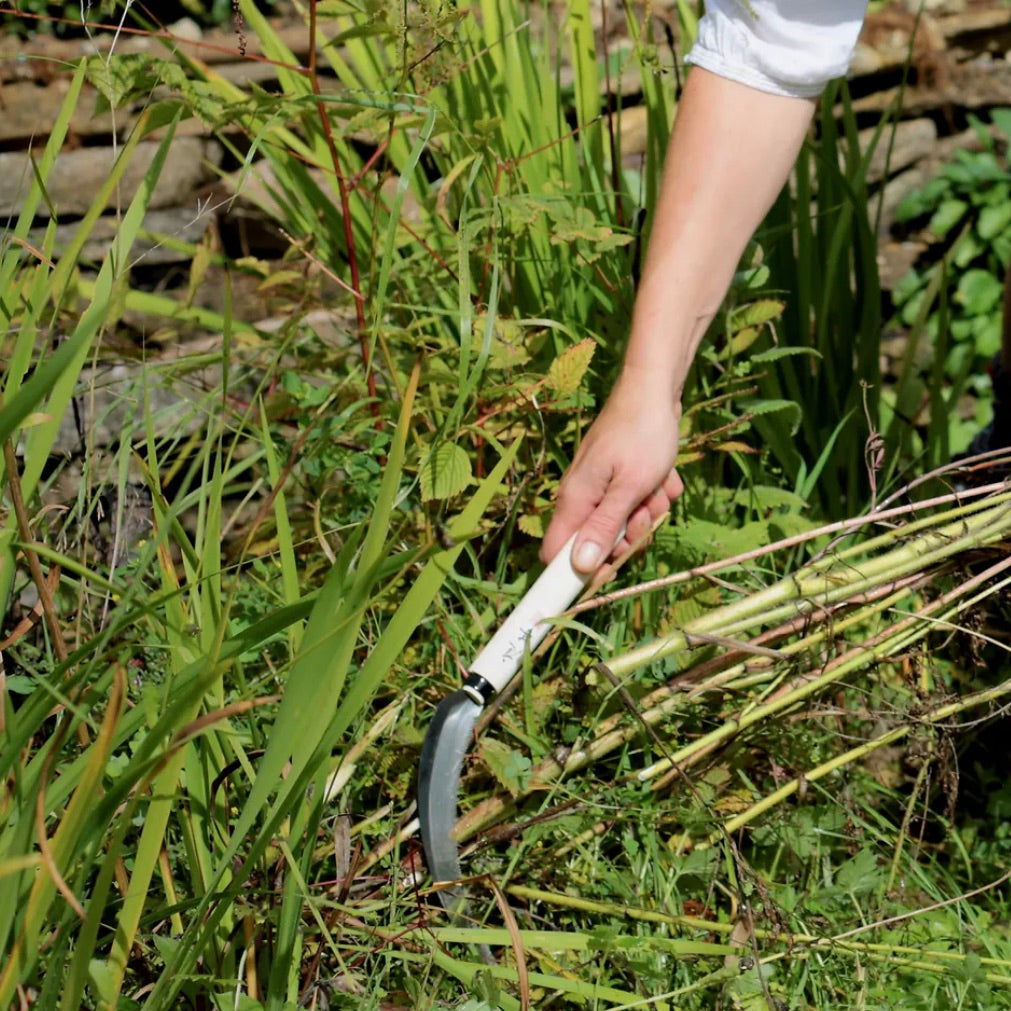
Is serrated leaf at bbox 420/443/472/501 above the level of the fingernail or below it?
above

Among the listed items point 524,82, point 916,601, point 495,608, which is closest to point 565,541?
point 495,608

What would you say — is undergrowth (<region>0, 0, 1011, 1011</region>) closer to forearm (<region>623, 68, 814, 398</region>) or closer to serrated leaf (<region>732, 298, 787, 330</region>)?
serrated leaf (<region>732, 298, 787, 330</region>)

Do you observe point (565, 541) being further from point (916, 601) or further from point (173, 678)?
point (916, 601)

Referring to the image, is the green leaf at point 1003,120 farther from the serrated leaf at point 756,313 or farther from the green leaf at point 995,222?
the serrated leaf at point 756,313

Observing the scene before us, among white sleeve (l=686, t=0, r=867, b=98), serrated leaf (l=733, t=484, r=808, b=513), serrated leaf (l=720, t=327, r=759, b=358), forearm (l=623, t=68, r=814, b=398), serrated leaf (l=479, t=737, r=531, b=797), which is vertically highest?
white sleeve (l=686, t=0, r=867, b=98)

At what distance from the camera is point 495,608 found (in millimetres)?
1567

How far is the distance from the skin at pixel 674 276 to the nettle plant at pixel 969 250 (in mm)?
1792

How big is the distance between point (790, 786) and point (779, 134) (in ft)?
2.66

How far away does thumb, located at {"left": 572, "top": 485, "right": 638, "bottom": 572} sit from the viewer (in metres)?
1.28

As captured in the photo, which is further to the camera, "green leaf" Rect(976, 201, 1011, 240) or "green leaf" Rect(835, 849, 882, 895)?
"green leaf" Rect(976, 201, 1011, 240)

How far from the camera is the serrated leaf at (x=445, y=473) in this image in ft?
4.46

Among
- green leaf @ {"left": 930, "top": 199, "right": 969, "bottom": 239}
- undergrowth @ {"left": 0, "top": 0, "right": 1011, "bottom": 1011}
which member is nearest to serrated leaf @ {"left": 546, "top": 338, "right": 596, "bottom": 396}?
undergrowth @ {"left": 0, "top": 0, "right": 1011, "bottom": 1011}

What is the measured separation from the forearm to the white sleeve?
0.02 meters

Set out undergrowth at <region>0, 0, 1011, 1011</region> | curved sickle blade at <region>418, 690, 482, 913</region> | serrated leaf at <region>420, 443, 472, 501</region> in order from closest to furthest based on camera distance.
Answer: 1. undergrowth at <region>0, 0, 1011, 1011</region>
2. curved sickle blade at <region>418, 690, 482, 913</region>
3. serrated leaf at <region>420, 443, 472, 501</region>
